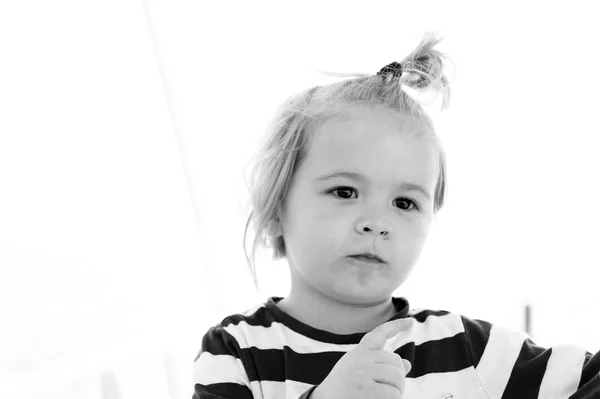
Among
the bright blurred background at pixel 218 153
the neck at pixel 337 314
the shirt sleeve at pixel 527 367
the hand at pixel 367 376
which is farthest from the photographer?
the bright blurred background at pixel 218 153

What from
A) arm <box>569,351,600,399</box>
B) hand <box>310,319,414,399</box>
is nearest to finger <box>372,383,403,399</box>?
hand <box>310,319,414,399</box>

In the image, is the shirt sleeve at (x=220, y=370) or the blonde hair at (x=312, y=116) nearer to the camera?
the shirt sleeve at (x=220, y=370)

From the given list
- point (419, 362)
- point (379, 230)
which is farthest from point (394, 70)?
point (419, 362)

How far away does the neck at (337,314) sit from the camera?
979 mm

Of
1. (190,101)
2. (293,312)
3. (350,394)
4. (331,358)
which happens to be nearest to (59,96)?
(190,101)

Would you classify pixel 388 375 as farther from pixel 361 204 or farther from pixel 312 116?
pixel 312 116

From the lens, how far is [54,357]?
4.00 ft

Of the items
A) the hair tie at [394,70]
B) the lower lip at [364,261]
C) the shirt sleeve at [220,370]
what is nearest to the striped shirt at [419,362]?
the shirt sleeve at [220,370]

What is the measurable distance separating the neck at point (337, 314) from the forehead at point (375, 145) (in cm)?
18

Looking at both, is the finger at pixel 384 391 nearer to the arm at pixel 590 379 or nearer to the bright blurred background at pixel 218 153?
the arm at pixel 590 379

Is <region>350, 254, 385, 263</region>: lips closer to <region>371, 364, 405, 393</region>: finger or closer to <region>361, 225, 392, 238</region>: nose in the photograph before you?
<region>361, 225, 392, 238</region>: nose

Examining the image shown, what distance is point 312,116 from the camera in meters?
1.00

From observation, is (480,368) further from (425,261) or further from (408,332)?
(425,261)

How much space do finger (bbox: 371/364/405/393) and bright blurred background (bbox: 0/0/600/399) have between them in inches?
21.5
